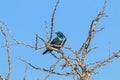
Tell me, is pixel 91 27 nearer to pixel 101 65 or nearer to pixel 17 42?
pixel 101 65

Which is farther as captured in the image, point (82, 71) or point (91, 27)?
point (91, 27)

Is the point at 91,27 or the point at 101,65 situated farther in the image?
the point at 91,27

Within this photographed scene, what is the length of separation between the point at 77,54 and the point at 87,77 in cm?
47

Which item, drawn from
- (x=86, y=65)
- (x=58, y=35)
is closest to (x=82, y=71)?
(x=86, y=65)

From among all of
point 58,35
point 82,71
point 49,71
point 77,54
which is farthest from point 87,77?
point 58,35

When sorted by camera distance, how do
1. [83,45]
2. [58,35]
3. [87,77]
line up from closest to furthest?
[87,77] → [83,45] → [58,35]

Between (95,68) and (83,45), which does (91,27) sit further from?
(95,68)

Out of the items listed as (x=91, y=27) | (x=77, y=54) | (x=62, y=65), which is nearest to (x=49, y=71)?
(x=62, y=65)

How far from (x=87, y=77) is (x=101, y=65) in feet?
1.13

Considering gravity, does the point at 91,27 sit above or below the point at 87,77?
above

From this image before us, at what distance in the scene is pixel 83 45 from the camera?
5.78m

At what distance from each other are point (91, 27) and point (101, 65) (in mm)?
734

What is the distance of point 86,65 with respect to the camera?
536 cm

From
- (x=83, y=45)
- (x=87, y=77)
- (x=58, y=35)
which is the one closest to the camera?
(x=87, y=77)
